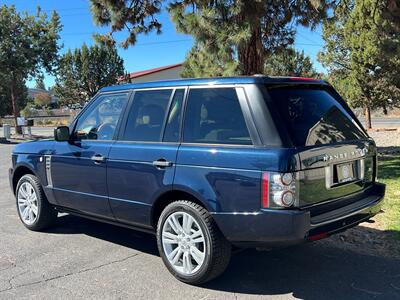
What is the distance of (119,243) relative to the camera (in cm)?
554

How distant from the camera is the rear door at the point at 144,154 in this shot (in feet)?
14.4

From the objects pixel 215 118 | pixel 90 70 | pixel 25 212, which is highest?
pixel 90 70

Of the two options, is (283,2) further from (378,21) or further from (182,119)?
(182,119)

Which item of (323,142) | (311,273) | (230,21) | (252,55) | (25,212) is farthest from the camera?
(252,55)

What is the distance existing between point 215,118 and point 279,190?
98 centimetres

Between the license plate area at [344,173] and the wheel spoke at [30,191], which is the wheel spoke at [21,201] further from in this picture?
the license plate area at [344,173]

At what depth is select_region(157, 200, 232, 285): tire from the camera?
13.1 ft

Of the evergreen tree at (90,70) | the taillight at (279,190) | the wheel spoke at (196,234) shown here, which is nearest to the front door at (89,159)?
the wheel spoke at (196,234)

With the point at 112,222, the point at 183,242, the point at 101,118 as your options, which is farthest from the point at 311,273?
the point at 101,118

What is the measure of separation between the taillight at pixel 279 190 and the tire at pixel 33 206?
3.37m

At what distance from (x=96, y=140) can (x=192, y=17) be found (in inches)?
197

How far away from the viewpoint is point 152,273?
4539 mm

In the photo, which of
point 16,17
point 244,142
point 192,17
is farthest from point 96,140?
point 16,17

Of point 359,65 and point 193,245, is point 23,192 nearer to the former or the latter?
point 193,245
